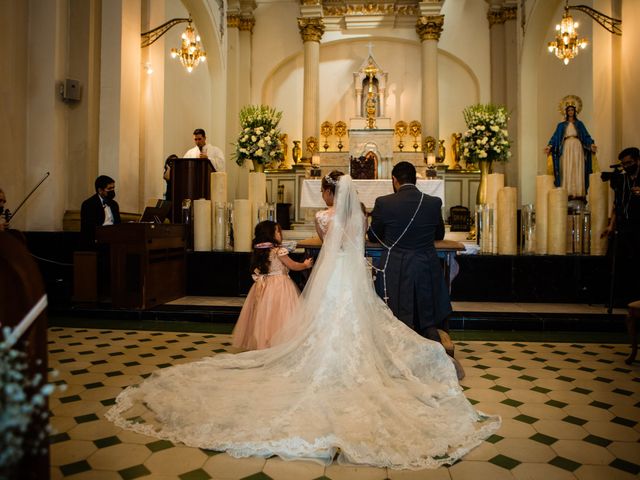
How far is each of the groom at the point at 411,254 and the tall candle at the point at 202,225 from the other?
433 centimetres

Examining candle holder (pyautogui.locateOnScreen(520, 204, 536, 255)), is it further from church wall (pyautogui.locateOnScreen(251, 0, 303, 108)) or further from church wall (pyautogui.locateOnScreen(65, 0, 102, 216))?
church wall (pyautogui.locateOnScreen(251, 0, 303, 108))

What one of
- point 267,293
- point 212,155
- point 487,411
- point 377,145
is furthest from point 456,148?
point 487,411

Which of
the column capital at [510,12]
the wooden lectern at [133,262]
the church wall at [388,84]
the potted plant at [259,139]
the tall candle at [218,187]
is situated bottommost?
the wooden lectern at [133,262]

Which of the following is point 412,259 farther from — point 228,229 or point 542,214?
point 228,229

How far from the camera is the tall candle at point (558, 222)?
733 centimetres

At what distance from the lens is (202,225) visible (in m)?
7.80

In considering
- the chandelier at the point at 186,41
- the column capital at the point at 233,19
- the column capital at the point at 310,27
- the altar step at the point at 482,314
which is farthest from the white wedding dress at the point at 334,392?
the column capital at the point at 233,19

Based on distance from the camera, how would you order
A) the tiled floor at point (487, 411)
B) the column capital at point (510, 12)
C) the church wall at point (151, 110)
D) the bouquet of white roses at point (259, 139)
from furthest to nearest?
the column capital at point (510, 12), the bouquet of white roses at point (259, 139), the church wall at point (151, 110), the tiled floor at point (487, 411)

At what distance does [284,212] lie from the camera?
1348cm

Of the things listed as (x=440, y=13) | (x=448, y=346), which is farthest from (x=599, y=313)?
(x=440, y=13)

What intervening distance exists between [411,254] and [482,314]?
264 cm

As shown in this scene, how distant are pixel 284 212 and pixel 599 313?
8687 mm

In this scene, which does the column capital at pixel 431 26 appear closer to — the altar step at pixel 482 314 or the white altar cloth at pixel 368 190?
the white altar cloth at pixel 368 190

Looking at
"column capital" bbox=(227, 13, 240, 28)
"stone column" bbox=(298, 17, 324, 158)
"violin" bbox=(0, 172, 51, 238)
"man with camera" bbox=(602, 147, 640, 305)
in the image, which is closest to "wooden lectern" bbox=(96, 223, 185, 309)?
"violin" bbox=(0, 172, 51, 238)
